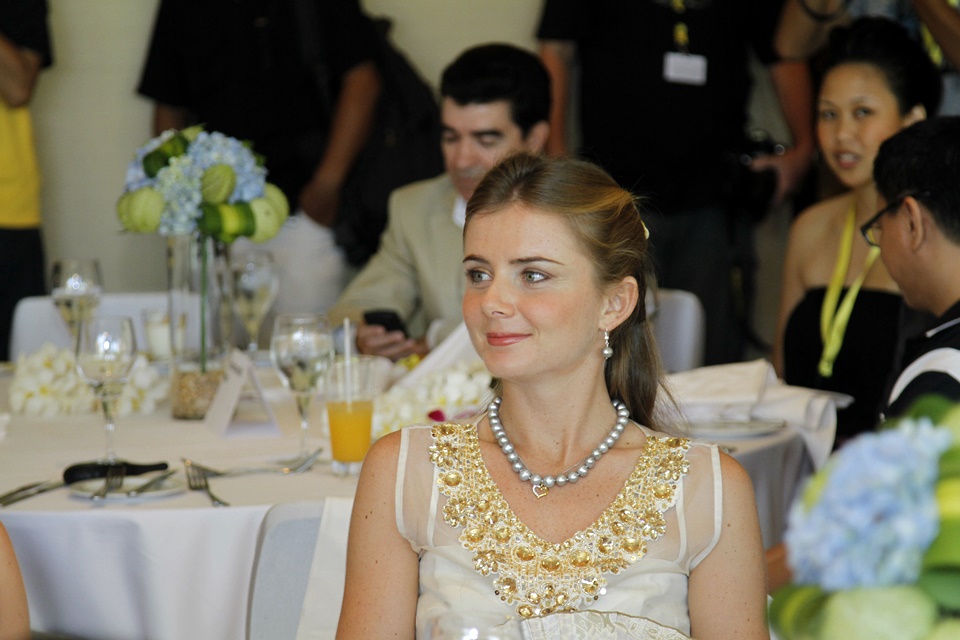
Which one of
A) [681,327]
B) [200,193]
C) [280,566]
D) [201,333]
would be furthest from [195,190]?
[681,327]

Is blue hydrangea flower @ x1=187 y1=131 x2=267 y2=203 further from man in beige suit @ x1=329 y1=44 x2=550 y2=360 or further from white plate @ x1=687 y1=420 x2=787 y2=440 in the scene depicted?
white plate @ x1=687 y1=420 x2=787 y2=440

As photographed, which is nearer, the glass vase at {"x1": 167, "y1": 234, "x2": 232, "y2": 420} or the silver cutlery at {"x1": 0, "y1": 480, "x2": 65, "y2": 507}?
the silver cutlery at {"x1": 0, "y1": 480, "x2": 65, "y2": 507}

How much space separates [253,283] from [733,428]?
50.0 inches

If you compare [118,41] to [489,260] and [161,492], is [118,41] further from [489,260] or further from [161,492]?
[489,260]

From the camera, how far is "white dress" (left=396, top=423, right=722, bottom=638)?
1481mm

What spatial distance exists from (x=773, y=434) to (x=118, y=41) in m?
3.55

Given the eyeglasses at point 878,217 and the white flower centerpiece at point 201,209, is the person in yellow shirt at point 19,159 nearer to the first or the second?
→ the white flower centerpiece at point 201,209

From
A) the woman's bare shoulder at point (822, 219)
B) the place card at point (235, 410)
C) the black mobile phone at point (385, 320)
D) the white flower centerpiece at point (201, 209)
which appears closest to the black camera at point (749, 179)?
the woman's bare shoulder at point (822, 219)

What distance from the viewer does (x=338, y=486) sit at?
199cm

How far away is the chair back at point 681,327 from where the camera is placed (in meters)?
3.35

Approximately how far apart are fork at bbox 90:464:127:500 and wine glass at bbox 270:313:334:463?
331 millimetres

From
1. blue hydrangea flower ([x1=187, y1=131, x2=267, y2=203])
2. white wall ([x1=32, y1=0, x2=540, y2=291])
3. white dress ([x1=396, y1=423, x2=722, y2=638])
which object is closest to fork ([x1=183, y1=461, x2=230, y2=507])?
white dress ([x1=396, y1=423, x2=722, y2=638])

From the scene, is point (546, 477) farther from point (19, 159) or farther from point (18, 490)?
point (19, 159)

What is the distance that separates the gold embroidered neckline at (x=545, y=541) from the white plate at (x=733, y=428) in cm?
67
